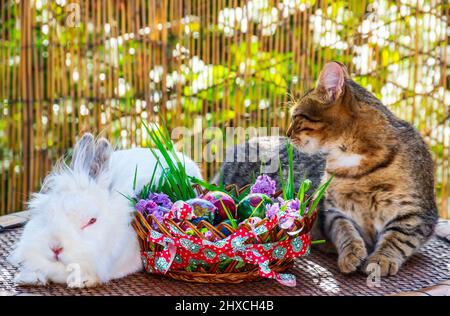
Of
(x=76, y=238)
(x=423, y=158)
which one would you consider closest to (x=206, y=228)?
(x=76, y=238)

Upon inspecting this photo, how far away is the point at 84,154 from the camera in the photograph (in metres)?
1.78

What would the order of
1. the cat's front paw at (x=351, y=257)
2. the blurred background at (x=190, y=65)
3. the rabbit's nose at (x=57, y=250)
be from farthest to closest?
the blurred background at (x=190, y=65)
the cat's front paw at (x=351, y=257)
the rabbit's nose at (x=57, y=250)

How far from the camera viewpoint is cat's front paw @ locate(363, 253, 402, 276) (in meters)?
1.84

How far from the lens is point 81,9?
2998mm

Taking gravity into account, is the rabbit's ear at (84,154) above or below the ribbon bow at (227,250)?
above

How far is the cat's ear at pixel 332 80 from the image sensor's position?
1948mm

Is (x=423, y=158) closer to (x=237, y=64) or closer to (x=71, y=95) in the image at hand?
(x=237, y=64)

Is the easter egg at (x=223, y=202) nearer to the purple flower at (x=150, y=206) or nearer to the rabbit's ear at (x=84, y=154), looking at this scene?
the purple flower at (x=150, y=206)

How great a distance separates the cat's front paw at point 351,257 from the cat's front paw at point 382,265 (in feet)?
0.08

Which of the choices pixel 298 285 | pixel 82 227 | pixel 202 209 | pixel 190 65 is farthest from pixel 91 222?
pixel 190 65

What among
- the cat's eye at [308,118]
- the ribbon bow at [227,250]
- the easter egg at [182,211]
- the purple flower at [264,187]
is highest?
the cat's eye at [308,118]

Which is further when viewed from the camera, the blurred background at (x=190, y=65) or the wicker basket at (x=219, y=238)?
the blurred background at (x=190, y=65)

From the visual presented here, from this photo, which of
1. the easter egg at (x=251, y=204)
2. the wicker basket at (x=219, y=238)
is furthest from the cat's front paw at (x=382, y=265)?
the easter egg at (x=251, y=204)

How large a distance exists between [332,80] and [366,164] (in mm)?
271
